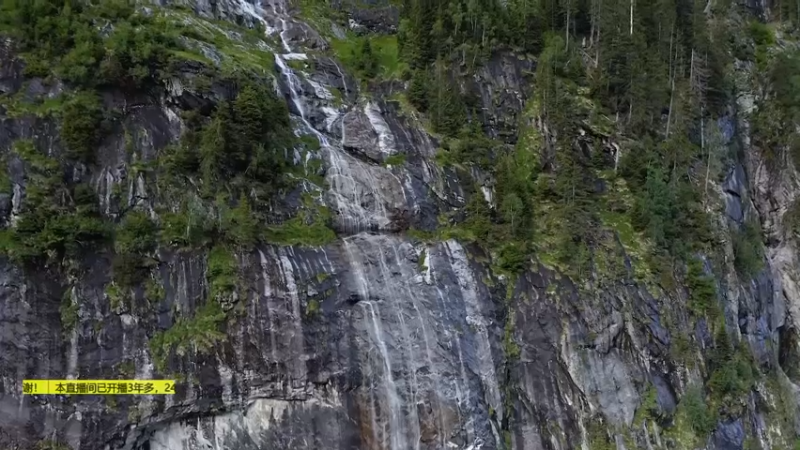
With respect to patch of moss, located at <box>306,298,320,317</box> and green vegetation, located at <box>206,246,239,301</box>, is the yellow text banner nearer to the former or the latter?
green vegetation, located at <box>206,246,239,301</box>

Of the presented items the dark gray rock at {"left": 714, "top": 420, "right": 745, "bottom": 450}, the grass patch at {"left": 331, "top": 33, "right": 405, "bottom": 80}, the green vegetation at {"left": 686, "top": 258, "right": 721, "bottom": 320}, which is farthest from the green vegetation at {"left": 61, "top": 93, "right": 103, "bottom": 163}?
the dark gray rock at {"left": 714, "top": 420, "right": 745, "bottom": 450}

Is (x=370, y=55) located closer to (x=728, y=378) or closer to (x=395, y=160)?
(x=395, y=160)

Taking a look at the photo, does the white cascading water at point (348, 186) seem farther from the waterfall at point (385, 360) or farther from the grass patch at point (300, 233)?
the waterfall at point (385, 360)

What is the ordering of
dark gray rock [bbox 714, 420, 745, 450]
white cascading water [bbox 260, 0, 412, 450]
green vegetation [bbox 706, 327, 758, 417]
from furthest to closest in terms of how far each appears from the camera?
green vegetation [bbox 706, 327, 758, 417] < dark gray rock [bbox 714, 420, 745, 450] < white cascading water [bbox 260, 0, 412, 450]

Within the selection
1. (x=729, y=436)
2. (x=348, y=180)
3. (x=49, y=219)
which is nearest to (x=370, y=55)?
(x=348, y=180)

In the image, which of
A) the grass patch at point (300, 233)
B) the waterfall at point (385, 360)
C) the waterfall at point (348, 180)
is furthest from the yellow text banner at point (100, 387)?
the waterfall at point (348, 180)

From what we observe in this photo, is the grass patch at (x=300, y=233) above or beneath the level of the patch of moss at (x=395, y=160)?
beneath

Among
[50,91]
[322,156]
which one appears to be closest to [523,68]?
[322,156]
